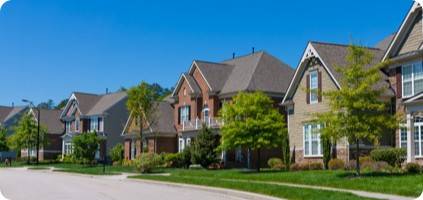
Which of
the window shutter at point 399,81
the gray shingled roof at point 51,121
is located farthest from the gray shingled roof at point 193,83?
the gray shingled roof at point 51,121

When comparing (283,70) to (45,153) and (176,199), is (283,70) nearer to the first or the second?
(176,199)

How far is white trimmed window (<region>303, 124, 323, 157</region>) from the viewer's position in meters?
37.2

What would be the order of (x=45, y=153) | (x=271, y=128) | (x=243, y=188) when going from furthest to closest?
1. (x=45, y=153)
2. (x=271, y=128)
3. (x=243, y=188)

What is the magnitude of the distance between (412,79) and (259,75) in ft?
59.0

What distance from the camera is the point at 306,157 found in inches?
1500

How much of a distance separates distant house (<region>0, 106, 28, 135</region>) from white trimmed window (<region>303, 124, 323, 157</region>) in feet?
229

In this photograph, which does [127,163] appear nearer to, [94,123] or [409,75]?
[94,123]

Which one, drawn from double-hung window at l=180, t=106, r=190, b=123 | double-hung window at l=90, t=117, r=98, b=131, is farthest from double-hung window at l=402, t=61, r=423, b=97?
double-hung window at l=90, t=117, r=98, b=131

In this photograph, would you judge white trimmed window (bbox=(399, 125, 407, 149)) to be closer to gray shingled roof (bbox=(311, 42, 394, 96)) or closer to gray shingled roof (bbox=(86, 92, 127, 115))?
gray shingled roof (bbox=(311, 42, 394, 96))

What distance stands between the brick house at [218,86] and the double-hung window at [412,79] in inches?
604

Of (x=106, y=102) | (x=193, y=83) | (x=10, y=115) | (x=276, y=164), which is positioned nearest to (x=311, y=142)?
(x=276, y=164)

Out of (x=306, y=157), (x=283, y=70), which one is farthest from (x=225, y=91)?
(x=306, y=157)

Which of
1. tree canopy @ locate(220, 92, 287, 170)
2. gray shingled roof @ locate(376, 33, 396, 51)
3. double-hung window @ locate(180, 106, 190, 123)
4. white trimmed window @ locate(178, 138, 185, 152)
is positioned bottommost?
white trimmed window @ locate(178, 138, 185, 152)

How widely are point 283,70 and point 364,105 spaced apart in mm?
25193
